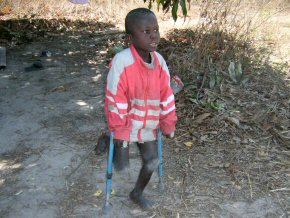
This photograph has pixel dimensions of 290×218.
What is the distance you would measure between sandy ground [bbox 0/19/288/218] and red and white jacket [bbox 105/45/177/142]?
0.81 m

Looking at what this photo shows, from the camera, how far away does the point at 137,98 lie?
268 cm

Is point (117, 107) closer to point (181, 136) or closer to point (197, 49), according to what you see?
point (181, 136)

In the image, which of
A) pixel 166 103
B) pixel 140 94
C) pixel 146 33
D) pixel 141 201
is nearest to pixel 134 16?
pixel 146 33

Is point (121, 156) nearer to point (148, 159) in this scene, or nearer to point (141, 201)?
point (148, 159)

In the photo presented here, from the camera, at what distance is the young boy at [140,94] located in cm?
255

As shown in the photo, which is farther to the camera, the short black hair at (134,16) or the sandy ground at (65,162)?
the sandy ground at (65,162)

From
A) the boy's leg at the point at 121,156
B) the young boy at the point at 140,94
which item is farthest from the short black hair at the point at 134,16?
the boy's leg at the point at 121,156

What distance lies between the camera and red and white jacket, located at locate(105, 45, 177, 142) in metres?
2.59

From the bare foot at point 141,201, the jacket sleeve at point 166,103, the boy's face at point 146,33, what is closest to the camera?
the boy's face at point 146,33

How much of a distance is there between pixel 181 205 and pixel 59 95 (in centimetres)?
289

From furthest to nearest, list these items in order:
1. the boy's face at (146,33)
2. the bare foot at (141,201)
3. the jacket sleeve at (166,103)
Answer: the bare foot at (141,201) < the jacket sleeve at (166,103) < the boy's face at (146,33)

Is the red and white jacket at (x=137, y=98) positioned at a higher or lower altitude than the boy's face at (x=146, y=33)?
lower

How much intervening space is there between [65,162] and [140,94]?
5.07 feet

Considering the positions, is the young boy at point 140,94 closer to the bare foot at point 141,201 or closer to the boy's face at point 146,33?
the boy's face at point 146,33
